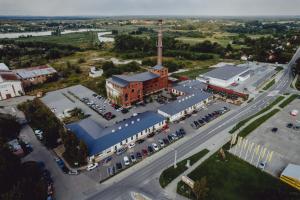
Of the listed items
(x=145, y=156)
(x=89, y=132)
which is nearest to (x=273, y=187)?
(x=145, y=156)

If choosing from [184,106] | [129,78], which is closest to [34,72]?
[129,78]

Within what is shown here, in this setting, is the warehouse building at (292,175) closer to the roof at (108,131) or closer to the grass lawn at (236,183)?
the grass lawn at (236,183)

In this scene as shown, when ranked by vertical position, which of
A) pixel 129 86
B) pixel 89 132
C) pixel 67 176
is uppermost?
pixel 129 86

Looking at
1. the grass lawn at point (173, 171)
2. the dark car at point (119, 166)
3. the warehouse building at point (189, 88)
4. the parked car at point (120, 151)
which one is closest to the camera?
the grass lawn at point (173, 171)

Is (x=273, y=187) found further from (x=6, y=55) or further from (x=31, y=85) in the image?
(x=6, y=55)

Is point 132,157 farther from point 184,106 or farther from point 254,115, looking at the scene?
point 254,115

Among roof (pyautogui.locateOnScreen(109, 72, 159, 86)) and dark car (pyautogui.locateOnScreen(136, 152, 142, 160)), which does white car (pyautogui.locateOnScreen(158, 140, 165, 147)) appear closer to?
dark car (pyautogui.locateOnScreen(136, 152, 142, 160))

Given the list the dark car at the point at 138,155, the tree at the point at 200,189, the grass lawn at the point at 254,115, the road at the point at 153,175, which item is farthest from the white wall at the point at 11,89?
the grass lawn at the point at 254,115
